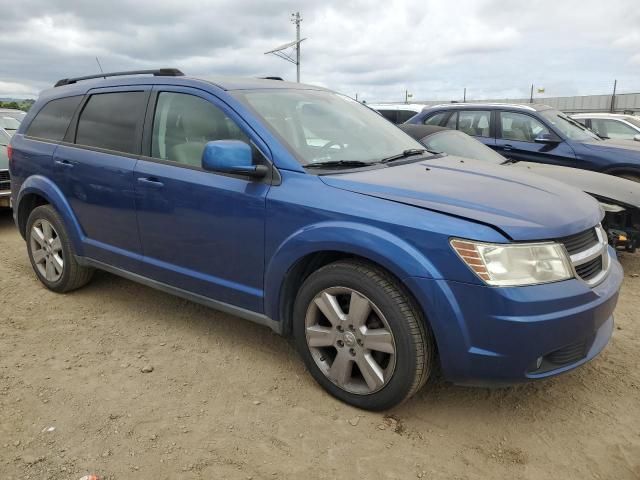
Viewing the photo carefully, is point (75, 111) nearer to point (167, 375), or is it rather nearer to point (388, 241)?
point (167, 375)

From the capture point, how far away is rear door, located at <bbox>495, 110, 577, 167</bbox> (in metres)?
6.86

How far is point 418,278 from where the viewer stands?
7.88 ft

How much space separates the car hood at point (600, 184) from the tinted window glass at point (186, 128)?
2.86 metres

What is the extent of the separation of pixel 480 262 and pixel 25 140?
13.2 ft

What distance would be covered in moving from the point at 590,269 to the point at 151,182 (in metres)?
2.58

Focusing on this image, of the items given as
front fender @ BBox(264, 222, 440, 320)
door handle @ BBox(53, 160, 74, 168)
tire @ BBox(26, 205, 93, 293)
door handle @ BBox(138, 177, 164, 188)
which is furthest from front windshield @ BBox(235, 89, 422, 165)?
tire @ BBox(26, 205, 93, 293)

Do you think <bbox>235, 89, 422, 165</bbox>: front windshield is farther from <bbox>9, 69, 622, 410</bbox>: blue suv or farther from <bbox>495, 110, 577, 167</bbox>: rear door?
<bbox>495, 110, 577, 167</bbox>: rear door

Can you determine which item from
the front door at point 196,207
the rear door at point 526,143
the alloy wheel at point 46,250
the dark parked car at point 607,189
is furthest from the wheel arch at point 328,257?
the rear door at point 526,143

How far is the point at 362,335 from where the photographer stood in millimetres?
2654

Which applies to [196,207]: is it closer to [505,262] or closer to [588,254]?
[505,262]

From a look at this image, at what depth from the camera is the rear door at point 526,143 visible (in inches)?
270

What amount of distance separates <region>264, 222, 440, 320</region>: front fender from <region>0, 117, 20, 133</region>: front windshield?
798 cm

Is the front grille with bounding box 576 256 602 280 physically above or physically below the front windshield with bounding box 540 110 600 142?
below

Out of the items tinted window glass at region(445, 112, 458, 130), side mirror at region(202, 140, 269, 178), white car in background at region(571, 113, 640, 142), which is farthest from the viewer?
white car in background at region(571, 113, 640, 142)
